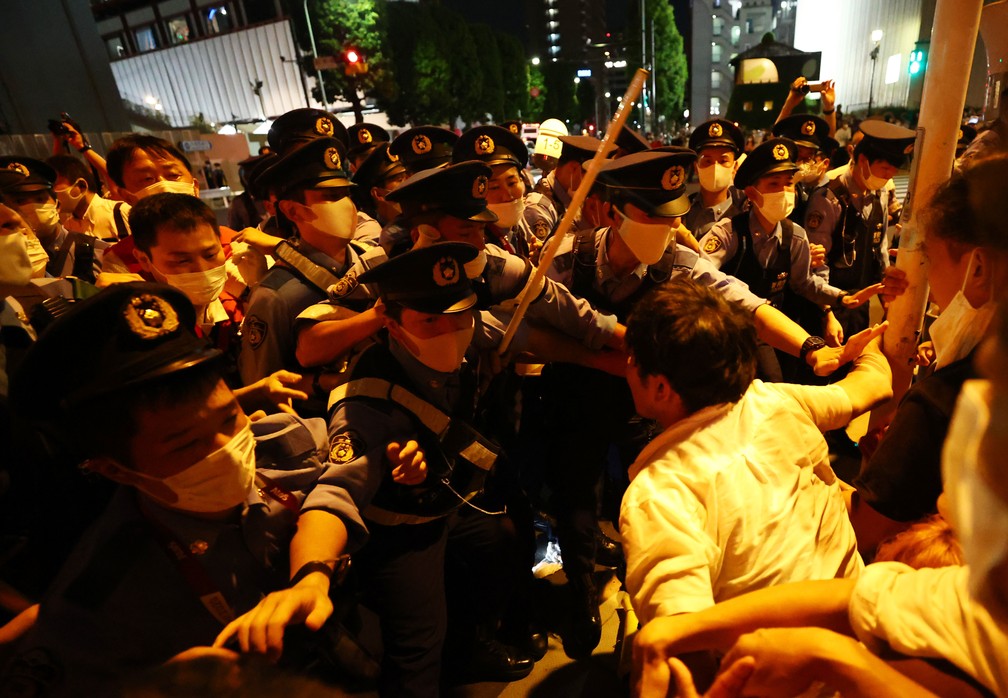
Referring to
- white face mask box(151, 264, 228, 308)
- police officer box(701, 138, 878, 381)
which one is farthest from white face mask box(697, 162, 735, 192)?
white face mask box(151, 264, 228, 308)

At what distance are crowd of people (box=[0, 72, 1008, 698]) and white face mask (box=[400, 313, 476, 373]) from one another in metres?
0.01

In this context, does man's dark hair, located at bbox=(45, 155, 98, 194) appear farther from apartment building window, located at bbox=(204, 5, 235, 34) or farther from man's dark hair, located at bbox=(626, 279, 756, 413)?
apartment building window, located at bbox=(204, 5, 235, 34)

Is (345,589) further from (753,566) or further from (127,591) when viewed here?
(753,566)

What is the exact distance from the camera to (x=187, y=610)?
131 centimetres

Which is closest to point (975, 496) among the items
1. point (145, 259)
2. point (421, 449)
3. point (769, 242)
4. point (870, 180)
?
point (421, 449)

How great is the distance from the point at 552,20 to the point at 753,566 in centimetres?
9662

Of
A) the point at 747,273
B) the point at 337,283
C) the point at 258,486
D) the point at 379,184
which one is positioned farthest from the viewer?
the point at 379,184

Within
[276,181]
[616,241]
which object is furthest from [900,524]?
[276,181]

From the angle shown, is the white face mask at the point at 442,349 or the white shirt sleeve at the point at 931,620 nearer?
the white shirt sleeve at the point at 931,620

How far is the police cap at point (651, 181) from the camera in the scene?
8.17 ft

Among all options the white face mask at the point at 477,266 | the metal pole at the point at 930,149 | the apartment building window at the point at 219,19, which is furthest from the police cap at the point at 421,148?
the apartment building window at the point at 219,19

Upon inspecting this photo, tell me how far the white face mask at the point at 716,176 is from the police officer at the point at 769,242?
1.27 metres

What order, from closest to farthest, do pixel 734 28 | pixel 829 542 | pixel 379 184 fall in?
pixel 829 542
pixel 379 184
pixel 734 28

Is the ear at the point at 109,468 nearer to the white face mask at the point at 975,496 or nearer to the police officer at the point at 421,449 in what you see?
the police officer at the point at 421,449
